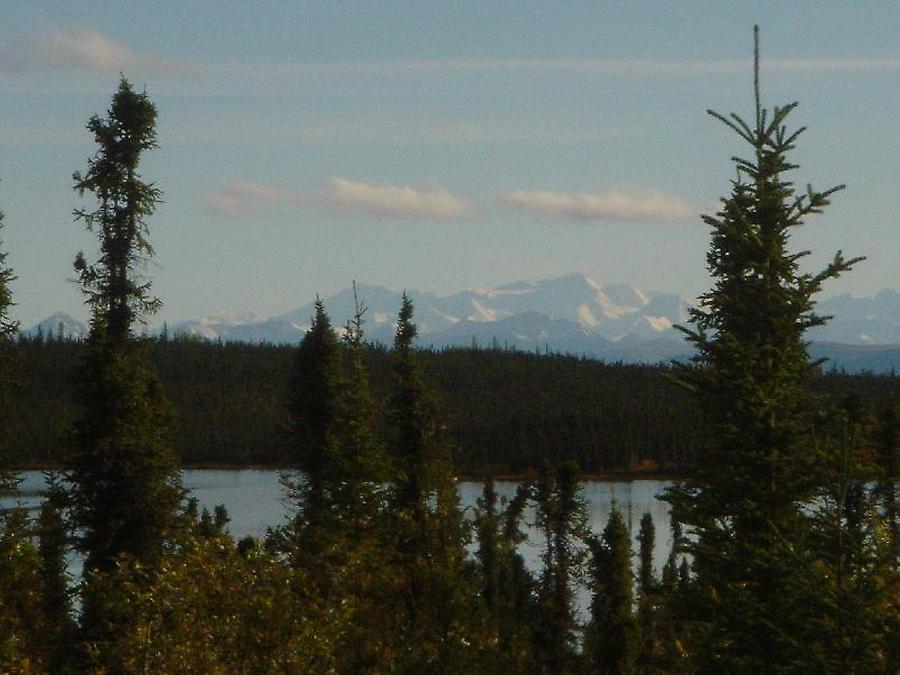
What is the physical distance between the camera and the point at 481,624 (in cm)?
4047

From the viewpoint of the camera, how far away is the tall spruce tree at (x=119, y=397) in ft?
132

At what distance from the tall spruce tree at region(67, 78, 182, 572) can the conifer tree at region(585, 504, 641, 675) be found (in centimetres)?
3109

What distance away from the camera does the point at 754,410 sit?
2534 centimetres

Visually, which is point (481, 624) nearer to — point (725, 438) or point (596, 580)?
point (725, 438)

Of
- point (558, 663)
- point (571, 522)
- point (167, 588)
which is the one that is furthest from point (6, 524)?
point (571, 522)

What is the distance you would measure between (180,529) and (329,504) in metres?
14.6

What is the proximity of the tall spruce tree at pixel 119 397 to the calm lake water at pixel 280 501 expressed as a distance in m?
60.0

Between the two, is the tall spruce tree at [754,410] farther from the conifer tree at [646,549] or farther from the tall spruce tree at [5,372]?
the conifer tree at [646,549]

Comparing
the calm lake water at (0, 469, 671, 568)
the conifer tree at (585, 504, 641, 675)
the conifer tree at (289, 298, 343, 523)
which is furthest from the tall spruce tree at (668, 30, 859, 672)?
the calm lake water at (0, 469, 671, 568)

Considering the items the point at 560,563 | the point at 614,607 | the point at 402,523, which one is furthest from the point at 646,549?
the point at 402,523

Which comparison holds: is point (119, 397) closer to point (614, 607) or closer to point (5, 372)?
point (5, 372)

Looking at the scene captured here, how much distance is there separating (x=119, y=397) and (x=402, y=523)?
35.0 ft

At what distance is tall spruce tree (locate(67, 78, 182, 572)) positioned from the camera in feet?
132

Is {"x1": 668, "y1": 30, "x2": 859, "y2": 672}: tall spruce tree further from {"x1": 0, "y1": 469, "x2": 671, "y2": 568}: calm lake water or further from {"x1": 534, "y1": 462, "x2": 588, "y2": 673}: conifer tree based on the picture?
{"x1": 0, "y1": 469, "x2": 671, "y2": 568}: calm lake water
